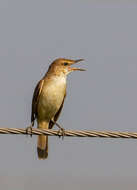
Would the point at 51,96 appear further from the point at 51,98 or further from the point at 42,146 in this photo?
the point at 42,146

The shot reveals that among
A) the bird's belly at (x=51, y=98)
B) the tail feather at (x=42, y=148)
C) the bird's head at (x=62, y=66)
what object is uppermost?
the bird's head at (x=62, y=66)

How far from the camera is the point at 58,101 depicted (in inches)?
385

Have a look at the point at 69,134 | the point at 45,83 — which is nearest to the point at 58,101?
the point at 45,83

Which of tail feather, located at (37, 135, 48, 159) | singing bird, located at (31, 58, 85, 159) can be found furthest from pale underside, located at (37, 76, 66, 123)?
tail feather, located at (37, 135, 48, 159)

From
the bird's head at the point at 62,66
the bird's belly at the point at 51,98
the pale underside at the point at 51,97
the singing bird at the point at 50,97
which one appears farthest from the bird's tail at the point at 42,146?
the bird's head at the point at 62,66

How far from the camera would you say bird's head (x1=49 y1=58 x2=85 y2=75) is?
10196 mm

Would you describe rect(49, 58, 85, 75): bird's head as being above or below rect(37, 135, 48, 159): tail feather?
above

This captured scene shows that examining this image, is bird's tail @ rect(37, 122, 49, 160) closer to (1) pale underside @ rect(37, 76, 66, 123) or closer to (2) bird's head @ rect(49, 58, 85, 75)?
(1) pale underside @ rect(37, 76, 66, 123)

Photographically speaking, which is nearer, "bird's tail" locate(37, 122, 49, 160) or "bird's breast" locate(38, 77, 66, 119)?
"bird's breast" locate(38, 77, 66, 119)

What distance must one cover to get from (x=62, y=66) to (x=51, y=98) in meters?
0.88

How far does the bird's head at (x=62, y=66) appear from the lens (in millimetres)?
10196

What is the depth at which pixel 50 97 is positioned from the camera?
9.70 m

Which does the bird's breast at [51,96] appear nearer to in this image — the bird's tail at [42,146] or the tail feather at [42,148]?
the bird's tail at [42,146]

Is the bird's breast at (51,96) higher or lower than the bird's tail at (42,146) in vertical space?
higher
